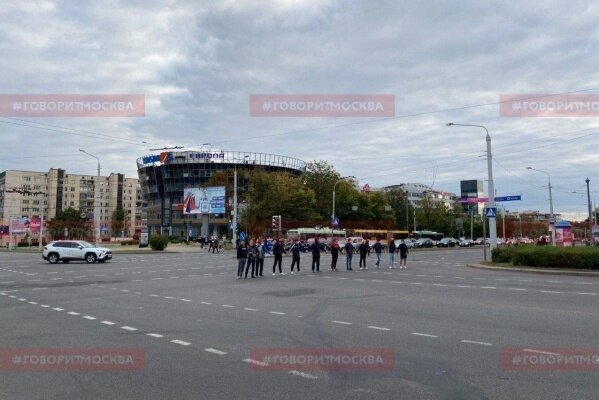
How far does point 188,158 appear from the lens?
11994 cm

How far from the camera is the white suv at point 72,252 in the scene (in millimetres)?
36750

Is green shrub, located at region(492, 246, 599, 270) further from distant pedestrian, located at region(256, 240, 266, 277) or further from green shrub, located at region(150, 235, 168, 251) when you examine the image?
green shrub, located at region(150, 235, 168, 251)

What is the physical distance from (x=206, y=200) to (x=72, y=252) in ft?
138

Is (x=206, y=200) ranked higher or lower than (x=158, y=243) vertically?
Answer: higher

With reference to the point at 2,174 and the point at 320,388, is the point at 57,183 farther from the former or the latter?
Answer: the point at 320,388

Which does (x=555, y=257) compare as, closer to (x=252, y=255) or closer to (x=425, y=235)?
(x=252, y=255)

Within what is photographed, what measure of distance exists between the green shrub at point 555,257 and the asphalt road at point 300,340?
8861 millimetres

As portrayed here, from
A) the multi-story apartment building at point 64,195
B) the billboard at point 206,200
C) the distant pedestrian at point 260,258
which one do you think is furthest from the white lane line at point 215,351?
the multi-story apartment building at point 64,195

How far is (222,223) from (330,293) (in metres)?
104

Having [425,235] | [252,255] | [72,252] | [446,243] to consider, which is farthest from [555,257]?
[425,235]

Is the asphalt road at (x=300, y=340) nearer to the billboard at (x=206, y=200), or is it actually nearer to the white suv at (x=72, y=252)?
the white suv at (x=72, y=252)

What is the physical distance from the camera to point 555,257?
84.9 ft

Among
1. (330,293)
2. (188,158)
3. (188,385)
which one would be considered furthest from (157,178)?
(188,385)

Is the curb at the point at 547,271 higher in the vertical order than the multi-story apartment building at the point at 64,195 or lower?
lower
